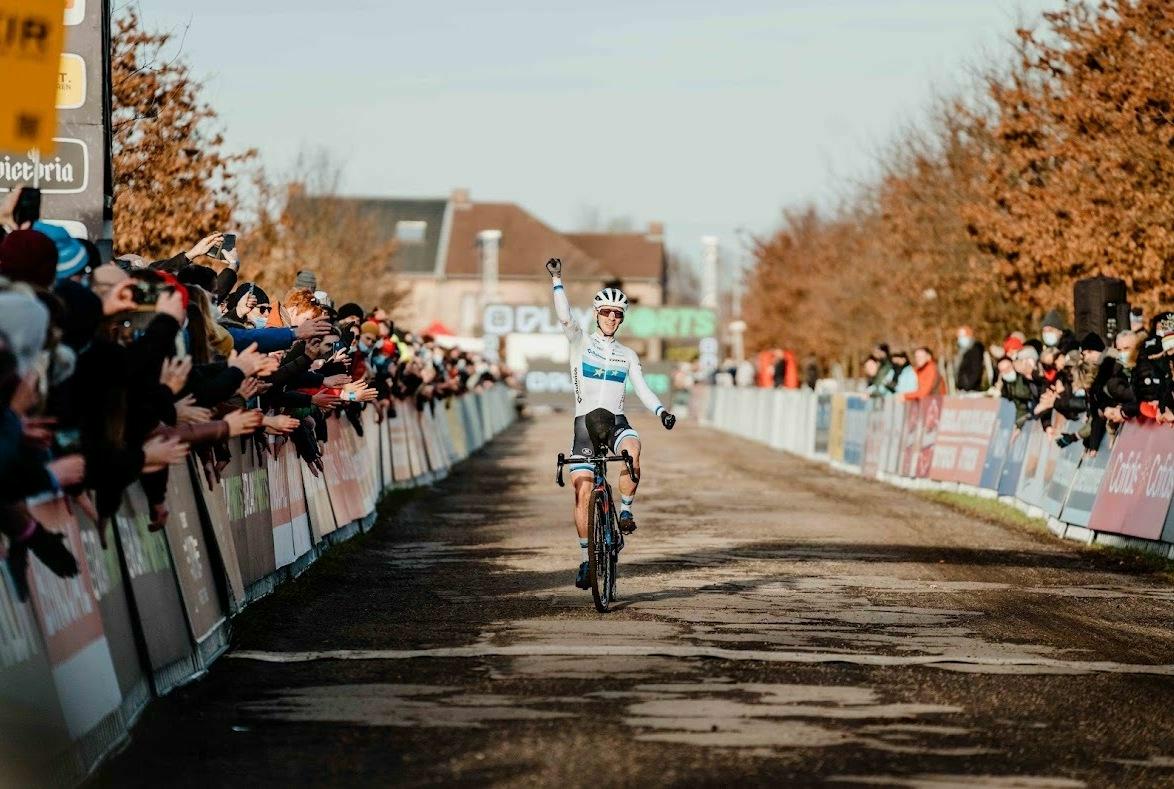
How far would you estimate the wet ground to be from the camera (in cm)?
842

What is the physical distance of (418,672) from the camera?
10.8 m

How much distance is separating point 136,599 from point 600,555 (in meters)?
4.68

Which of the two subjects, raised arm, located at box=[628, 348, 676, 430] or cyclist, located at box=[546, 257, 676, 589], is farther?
raised arm, located at box=[628, 348, 676, 430]

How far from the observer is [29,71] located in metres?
8.18

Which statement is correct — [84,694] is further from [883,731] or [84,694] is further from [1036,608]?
[1036,608]

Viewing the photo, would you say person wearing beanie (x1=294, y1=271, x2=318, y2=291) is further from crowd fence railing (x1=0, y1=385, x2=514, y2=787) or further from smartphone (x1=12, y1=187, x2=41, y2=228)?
smartphone (x1=12, y1=187, x2=41, y2=228)

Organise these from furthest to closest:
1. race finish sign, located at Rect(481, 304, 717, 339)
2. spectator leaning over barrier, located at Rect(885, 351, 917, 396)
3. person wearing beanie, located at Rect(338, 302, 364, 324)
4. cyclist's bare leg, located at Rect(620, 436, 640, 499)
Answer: race finish sign, located at Rect(481, 304, 717, 339)
spectator leaning over barrier, located at Rect(885, 351, 917, 396)
person wearing beanie, located at Rect(338, 302, 364, 324)
cyclist's bare leg, located at Rect(620, 436, 640, 499)

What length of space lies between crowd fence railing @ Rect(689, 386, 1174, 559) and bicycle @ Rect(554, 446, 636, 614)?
248 inches

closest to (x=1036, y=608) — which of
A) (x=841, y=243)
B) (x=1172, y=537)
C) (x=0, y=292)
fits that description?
(x=1172, y=537)

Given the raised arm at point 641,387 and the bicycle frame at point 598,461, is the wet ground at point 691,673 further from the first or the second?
the raised arm at point 641,387

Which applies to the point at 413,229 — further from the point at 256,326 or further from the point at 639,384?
the point at 639,384

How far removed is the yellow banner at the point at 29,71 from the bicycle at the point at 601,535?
5.79 meters

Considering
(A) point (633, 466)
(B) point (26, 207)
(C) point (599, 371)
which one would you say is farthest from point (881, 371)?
(B) point (26, 207)

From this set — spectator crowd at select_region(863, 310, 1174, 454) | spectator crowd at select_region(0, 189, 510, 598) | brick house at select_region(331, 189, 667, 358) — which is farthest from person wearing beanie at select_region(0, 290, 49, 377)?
brick house at select_region(331, 189, 667, 358)
